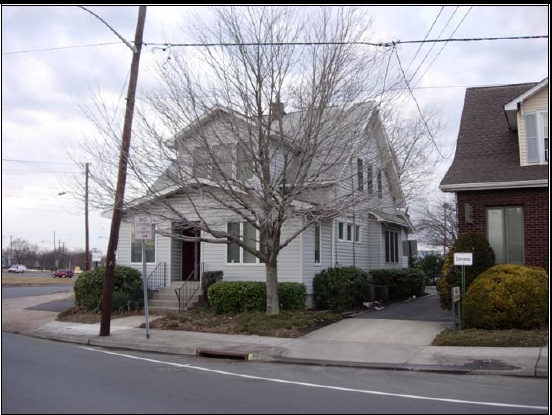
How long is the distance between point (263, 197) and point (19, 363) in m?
6.91

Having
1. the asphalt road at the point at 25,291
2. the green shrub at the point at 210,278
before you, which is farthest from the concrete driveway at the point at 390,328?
the asphalt road at the point at 25,291

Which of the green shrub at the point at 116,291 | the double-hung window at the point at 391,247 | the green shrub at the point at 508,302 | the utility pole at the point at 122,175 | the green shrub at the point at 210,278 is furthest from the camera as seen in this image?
the double-hung window at the point at 391,247

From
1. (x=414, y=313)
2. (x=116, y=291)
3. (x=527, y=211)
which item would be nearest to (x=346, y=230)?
(x=414, y=313)

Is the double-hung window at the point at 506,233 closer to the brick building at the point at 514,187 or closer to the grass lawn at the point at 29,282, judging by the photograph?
the brick building at the point at 514,187

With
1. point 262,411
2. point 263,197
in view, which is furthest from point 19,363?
point 263,197

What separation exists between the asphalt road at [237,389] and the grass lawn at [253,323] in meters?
3.23

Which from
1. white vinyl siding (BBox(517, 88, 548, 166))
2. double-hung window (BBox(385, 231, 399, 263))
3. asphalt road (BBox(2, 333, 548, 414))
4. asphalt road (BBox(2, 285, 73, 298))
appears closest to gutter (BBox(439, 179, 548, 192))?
white vinyl siding (BBox(517, 88, 548, 166))

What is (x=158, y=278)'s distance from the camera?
2048cm

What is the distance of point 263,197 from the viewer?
14891 millimetres

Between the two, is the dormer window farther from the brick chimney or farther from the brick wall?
the brick chimney

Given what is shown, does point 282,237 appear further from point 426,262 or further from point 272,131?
point 426,262

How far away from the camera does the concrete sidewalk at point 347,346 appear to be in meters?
10.6

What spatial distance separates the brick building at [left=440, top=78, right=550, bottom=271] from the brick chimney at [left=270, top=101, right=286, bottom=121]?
501 cm

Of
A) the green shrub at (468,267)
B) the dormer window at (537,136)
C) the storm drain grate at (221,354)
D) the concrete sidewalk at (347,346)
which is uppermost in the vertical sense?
the dormer window at (537,136)
